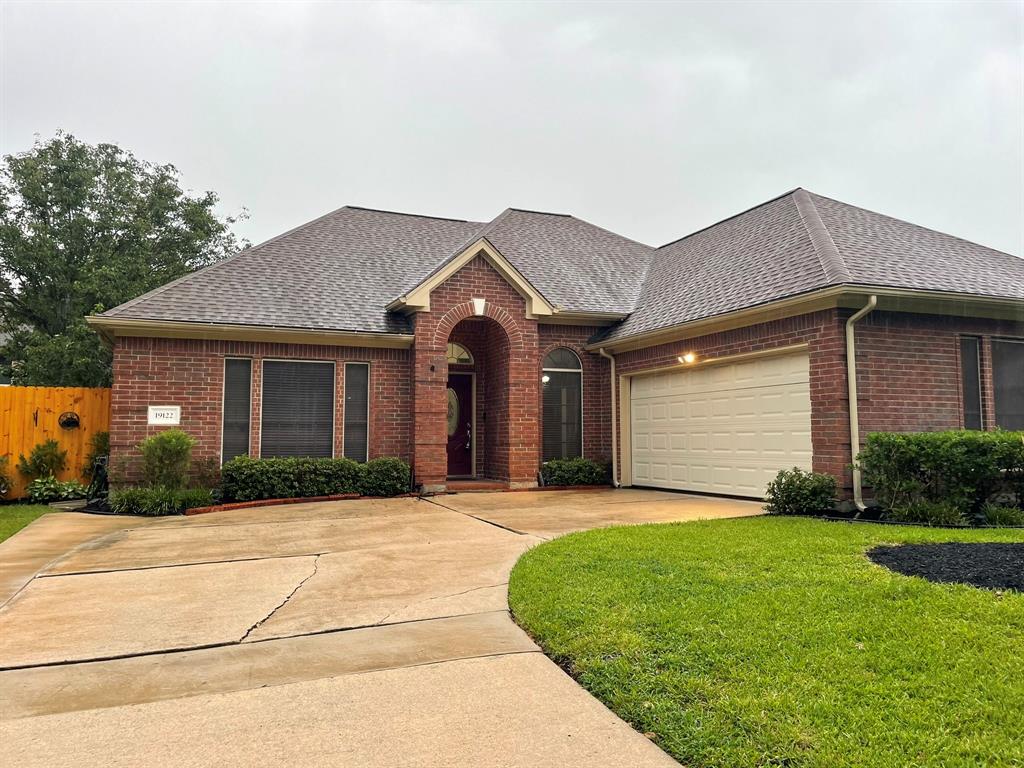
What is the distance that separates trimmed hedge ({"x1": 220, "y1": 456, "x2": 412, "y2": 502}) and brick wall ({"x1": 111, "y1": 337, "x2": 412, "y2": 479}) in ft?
2.22

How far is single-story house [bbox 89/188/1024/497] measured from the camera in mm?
10023

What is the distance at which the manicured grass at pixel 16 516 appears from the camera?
8.84 metres

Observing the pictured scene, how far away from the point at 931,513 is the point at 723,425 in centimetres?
406

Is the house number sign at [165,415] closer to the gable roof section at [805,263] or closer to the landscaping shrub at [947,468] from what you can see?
the gable roof section at [805,263]

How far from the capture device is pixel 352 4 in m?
15.4

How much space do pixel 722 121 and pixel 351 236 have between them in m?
17.3

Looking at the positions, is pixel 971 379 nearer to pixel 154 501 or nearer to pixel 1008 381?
pixel 1008 381

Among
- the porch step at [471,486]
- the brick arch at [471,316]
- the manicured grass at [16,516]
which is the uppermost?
the brick arch at [471,316]

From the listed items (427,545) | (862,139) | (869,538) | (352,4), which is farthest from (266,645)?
(862,139)

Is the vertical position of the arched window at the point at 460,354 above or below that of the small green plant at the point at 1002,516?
above

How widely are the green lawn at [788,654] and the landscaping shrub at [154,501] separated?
761cm

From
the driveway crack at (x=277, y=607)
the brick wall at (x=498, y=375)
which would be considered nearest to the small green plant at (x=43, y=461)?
the brick wall at (x=498, y=375)

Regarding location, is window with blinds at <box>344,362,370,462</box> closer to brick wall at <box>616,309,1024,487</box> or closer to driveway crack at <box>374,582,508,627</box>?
Result: brick wall at <box>616,309,1024,487</box>

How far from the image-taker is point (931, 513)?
8086mm
